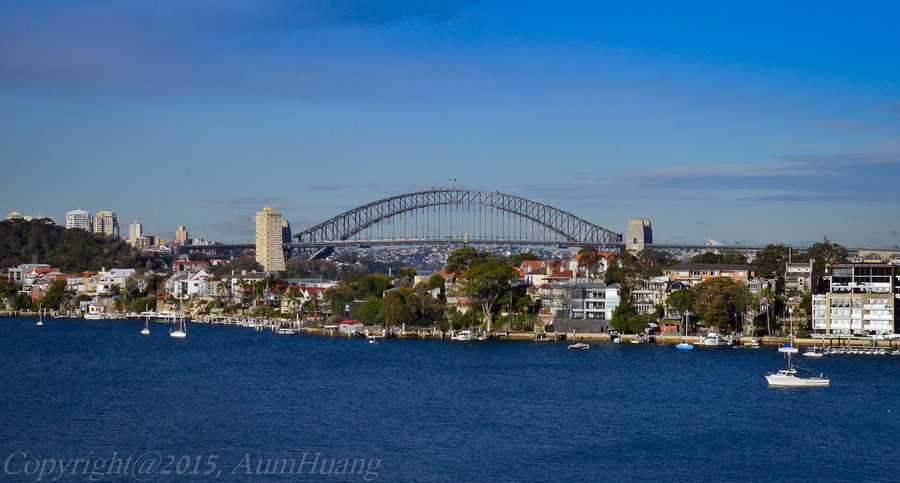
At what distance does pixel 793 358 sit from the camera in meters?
42.0

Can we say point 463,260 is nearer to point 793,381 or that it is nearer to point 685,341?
point 685,341

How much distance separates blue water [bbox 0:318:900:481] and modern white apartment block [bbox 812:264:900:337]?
574 centimetres

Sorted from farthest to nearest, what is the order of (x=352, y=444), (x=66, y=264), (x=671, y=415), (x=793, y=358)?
1. (x=66, y=264)
2. (x=793, y=358)
3. (x=671, y=415)
4. (x=352, y=444)

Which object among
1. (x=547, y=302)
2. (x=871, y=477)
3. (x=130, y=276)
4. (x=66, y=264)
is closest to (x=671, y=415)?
(x=871, y=477)

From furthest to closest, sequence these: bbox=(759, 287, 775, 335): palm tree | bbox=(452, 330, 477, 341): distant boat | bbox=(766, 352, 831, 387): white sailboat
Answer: bbox=(452, 330, 477, 341): distant boat < bbox=(759, 287, 775, 335): palm tree < bbox=(766, 352, 831, 387): white sailboat

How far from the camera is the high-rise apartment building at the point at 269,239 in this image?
4963 inches

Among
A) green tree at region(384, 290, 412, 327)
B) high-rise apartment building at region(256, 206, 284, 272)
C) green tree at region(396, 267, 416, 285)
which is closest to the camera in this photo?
green tree at region(384, 290, 412, 327)

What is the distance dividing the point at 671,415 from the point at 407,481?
9850 mm

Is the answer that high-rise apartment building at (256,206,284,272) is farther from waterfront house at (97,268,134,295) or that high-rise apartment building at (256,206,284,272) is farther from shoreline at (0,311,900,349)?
shoreline at (0,311,900,349)

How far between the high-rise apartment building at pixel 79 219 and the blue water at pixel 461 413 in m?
141

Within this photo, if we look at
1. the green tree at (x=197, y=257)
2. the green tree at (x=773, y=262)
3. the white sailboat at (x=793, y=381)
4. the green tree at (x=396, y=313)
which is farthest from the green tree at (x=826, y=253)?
the green tree at (x=197, y=257)

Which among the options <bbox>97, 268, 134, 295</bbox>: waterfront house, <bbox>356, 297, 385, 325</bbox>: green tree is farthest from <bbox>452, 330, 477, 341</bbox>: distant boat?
<bbox>97, 268, 134, 295</bbox>: waterfront house

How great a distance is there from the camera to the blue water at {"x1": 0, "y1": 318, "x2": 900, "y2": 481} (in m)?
23.6

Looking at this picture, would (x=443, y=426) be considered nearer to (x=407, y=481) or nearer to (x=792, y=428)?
(x=407, y=481)
